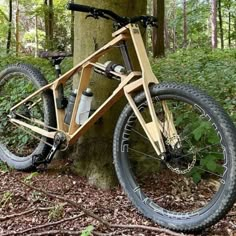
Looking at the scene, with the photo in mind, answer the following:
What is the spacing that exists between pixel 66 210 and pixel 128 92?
92 cm

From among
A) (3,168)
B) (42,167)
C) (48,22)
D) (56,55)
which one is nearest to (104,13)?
(56,55)

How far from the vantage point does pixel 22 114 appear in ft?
12.7

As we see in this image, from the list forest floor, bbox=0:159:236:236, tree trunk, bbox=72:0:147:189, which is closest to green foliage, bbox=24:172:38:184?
forest floor, bbox=0:159:236:236

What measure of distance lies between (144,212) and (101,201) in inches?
17.6

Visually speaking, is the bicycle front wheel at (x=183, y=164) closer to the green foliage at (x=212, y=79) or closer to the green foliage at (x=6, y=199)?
the green foliage at (x=6, y=199)

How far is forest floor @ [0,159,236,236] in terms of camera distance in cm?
266

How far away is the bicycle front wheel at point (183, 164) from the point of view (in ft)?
7.96

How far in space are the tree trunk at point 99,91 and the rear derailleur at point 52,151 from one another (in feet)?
0.59

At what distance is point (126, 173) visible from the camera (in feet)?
9.66

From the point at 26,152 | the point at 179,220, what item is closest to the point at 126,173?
the point at 179,220

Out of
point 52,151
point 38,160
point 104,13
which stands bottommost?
point 38,160

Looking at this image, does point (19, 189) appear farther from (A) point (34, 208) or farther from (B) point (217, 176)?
(B) point (217, 176)

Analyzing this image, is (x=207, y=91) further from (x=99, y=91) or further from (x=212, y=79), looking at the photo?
(x=99, y=91)

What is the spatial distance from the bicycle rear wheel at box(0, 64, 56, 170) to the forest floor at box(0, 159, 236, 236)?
0.88ft
